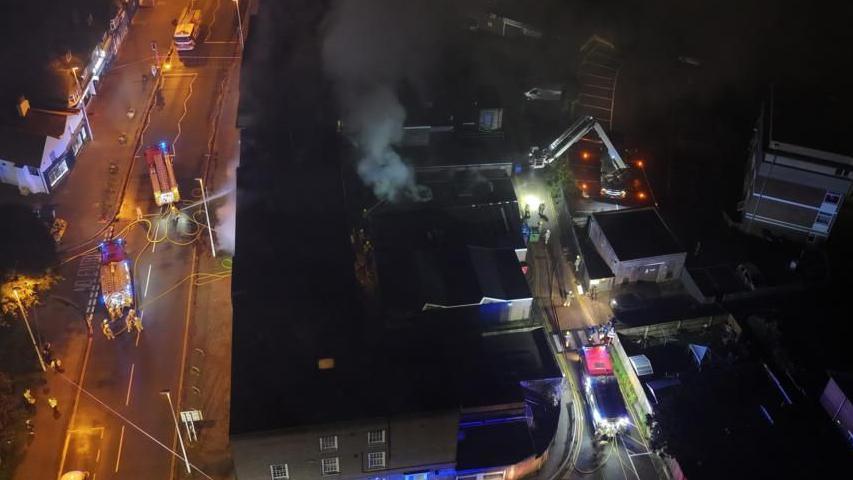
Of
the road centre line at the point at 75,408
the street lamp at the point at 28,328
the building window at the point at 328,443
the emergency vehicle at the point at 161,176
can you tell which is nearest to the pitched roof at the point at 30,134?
the emergency vehicle at the point at 161,176

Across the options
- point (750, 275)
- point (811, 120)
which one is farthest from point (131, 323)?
point (811, 120)

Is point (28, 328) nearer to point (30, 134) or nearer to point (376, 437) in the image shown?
point (30, 134)

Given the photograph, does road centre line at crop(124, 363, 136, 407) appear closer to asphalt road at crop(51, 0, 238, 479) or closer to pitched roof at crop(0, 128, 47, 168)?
asphalt road at crop(51, 0, 238, 479)

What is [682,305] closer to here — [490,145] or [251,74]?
[490,145]

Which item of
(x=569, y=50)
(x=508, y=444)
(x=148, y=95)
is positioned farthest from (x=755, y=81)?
(x=148, y=95)

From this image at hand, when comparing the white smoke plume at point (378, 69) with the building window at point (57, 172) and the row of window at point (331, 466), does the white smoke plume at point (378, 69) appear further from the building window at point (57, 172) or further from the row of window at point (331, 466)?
the building window at point (57, 172)

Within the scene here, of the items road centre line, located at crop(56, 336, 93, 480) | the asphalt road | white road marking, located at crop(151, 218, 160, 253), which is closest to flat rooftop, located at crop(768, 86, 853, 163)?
the asphalt road
